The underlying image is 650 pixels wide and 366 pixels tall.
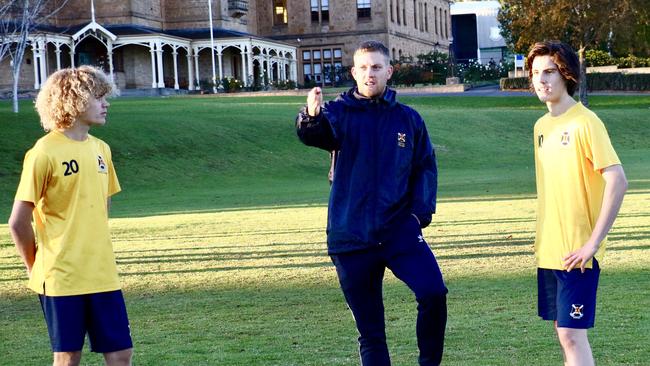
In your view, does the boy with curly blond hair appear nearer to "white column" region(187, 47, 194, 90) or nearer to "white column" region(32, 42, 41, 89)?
"white column" region(32, 42, 41, 89)

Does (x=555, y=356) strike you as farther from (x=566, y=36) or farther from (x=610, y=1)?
(x=566, y=36)

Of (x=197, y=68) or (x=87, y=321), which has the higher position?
(x=197, y=68)

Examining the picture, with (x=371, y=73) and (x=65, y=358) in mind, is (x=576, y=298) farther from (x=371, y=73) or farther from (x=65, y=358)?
(x=65, y=358)

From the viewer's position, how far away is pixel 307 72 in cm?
8675

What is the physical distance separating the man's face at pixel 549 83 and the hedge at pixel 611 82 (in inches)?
2303

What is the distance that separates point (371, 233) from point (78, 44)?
64065 mm

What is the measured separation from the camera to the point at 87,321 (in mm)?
5918

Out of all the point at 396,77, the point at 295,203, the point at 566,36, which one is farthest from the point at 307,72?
the point at 295,203

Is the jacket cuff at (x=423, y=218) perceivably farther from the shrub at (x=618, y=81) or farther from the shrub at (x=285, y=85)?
the shrub at (x=285, y=85)

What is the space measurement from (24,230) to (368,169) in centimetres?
185

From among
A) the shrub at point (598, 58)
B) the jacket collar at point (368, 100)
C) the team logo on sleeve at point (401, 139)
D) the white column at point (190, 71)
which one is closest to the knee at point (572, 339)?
the team logo on sleeve at point (401, 139)

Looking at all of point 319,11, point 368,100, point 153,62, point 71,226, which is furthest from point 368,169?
point 319,11

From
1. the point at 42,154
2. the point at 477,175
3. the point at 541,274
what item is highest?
the point at 42,154

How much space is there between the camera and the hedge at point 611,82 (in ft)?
209
